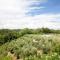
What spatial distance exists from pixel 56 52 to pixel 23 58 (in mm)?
1738

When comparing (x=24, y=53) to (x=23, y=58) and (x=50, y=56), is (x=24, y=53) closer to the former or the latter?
(x=23, y=58)

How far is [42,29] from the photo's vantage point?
605 inches

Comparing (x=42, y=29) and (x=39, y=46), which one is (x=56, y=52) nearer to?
(x=39, y=46)

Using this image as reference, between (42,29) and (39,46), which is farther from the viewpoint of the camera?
(42,29)

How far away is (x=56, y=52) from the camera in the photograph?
1145 centimetres

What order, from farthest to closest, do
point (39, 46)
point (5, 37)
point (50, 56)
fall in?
point (5, 37) < point (39, 46) < point (50, 56)

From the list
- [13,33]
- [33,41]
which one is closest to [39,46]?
[33,41]

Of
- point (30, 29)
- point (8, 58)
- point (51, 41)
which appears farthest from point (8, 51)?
point (30, 29)

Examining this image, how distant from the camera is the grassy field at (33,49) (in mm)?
11219

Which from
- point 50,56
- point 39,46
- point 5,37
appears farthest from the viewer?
point 5,37

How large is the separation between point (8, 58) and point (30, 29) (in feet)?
14.9

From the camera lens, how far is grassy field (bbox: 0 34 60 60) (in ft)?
36.8

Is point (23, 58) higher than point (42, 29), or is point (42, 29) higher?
point (42, 29)

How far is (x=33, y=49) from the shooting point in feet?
38.2
